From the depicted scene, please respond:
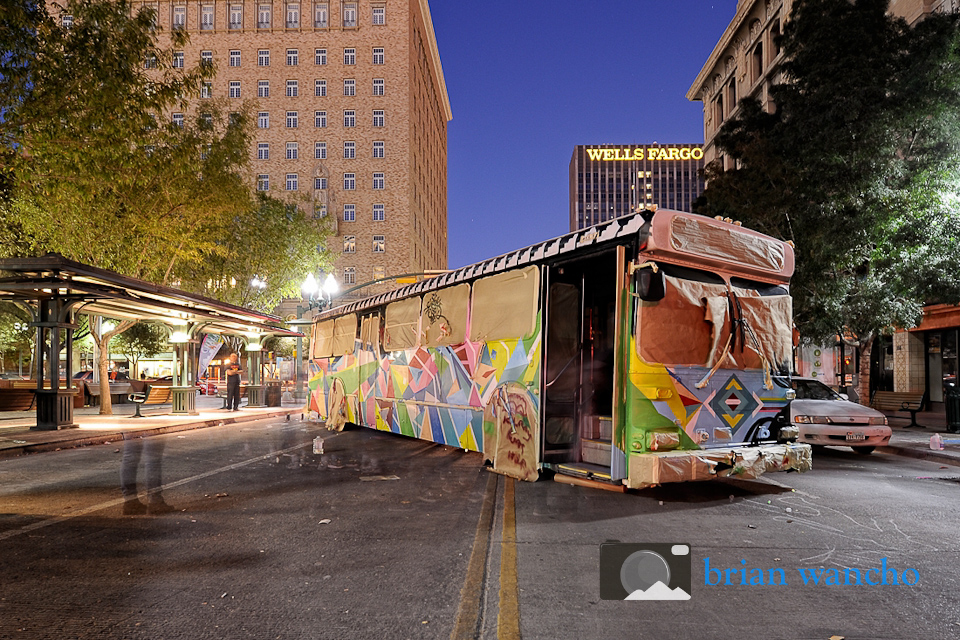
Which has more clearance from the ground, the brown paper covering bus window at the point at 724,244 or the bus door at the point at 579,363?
the brown paper covering bus window at the point at 724,244

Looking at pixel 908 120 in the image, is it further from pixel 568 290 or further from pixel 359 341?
pixel 359 341

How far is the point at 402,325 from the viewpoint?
11688 mm

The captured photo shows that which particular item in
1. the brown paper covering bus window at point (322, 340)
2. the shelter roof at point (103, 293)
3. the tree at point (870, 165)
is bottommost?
the brown paper covering bus window at point (322, 340)

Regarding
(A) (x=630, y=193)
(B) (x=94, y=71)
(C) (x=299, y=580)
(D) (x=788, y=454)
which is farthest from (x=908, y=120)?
(A) (x=630, y=193)

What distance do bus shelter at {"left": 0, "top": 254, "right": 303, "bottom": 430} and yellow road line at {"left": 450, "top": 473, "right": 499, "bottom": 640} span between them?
11241 mm

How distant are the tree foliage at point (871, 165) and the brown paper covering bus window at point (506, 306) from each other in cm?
1120

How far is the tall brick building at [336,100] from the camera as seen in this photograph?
58438 millimetres

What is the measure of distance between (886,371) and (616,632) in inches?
1135

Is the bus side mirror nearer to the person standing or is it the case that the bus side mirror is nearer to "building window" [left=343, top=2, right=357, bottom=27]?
the person standing

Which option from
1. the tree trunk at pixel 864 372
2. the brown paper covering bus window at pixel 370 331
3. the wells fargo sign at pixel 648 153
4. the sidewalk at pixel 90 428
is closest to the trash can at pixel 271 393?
the sidewalk at pixel 90 428

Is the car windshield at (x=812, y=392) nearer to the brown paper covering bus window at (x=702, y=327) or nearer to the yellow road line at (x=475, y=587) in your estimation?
the brown paper covering bus window at (x=702, y=327)

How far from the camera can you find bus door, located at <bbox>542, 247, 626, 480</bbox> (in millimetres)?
7867

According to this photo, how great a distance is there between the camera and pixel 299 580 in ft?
14.2

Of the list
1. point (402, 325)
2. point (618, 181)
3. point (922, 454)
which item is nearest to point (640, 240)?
point (402, 325)
